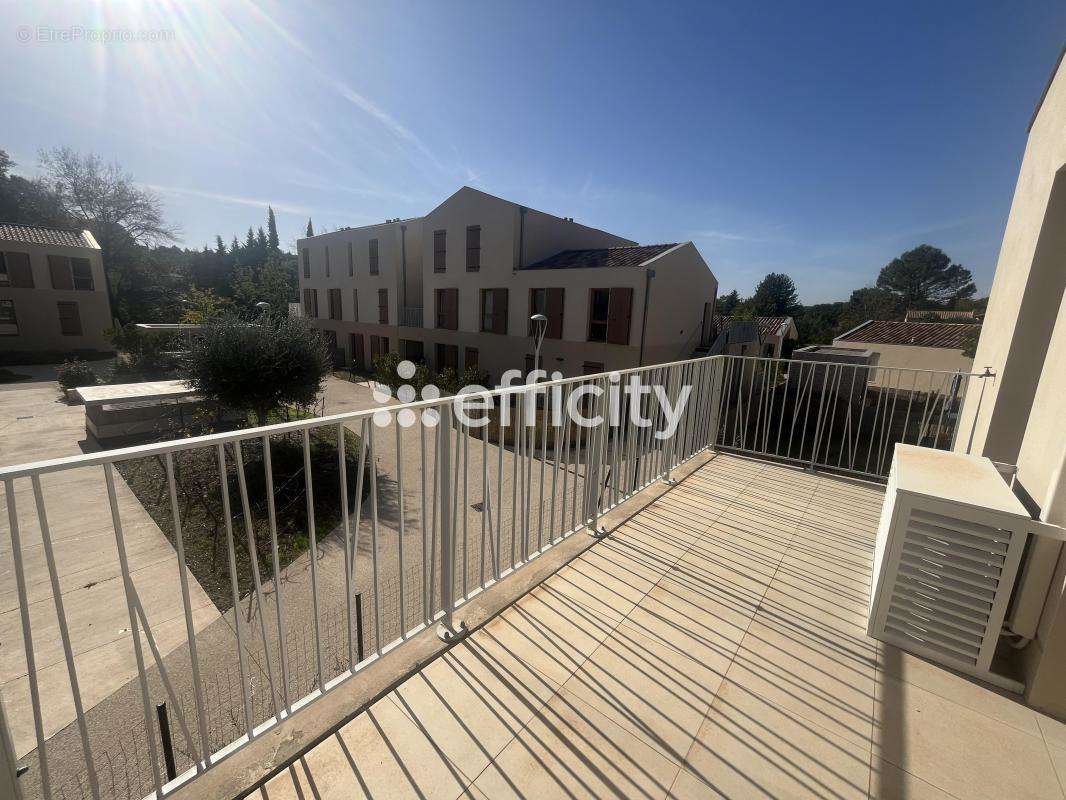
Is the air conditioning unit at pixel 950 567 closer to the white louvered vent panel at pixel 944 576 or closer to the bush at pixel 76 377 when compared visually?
the white louvered vent panel at pixel 944 576

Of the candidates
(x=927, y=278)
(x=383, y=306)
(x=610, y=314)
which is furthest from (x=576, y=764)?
(x=927, y=278)

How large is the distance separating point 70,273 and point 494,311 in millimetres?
20120

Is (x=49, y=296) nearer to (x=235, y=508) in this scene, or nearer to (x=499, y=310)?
(x=499, y=310)

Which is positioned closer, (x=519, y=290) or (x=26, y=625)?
(x=26, y=625)

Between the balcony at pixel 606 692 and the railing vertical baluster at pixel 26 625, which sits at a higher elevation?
the railing vertical baluster at pixel 26 625

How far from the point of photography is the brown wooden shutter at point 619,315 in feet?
40.8

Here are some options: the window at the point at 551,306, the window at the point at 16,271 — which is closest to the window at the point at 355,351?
the window at the point at 551,306

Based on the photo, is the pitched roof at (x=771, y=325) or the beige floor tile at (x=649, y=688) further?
the pitched roof at (x=771, y=325)

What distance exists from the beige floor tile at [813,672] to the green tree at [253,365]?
338 inches

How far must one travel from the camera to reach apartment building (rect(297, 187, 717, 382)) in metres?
12.9

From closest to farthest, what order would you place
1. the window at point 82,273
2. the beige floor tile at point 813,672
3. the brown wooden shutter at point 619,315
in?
1. the beige floor tile at point 813,672
2. the brown wooden shutter at point 619,315
3. the window at point 82,273

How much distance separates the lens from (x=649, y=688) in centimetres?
174

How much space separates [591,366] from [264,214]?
168ft

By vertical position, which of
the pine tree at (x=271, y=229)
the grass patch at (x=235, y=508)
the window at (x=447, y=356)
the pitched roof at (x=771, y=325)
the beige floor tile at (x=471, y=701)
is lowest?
the grass patch at (x=235, y=508)
